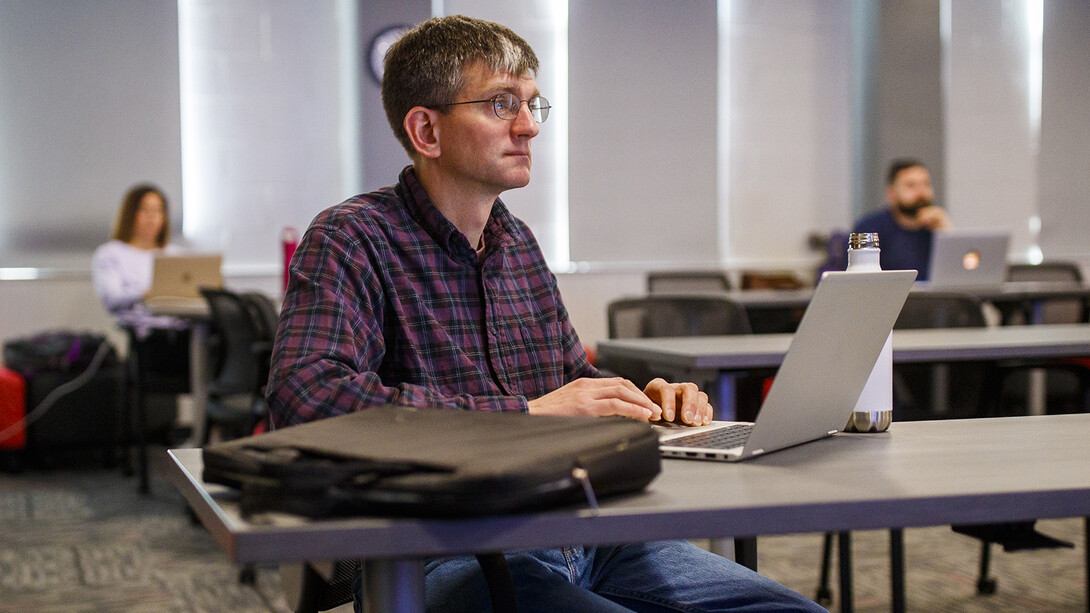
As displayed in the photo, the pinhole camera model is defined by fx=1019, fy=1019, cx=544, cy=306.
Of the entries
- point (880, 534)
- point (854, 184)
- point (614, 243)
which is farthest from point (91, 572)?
point (854, 184)

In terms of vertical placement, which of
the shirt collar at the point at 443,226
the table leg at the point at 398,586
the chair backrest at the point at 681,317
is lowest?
the table leg at the point at 398,586

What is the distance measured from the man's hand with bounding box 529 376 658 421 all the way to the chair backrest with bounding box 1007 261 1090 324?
3569mm

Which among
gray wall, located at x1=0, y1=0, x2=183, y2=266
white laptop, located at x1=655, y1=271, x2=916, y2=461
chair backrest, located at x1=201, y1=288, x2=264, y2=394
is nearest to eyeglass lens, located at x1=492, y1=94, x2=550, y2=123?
white laptop, located at x1=655, y1=271, x2=916, y2=461

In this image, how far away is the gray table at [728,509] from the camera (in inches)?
29.1

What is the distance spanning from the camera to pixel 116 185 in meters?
Result: 5.77

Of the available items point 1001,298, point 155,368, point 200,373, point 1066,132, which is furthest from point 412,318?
point 1066,132

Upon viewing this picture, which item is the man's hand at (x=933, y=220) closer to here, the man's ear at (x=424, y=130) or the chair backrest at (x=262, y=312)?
the chair backrest at (x=262, y=312)

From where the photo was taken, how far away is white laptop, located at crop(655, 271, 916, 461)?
3.24 feet

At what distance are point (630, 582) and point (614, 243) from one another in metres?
5.51

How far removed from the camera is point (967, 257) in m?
4.48

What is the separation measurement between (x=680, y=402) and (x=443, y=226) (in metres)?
0.42

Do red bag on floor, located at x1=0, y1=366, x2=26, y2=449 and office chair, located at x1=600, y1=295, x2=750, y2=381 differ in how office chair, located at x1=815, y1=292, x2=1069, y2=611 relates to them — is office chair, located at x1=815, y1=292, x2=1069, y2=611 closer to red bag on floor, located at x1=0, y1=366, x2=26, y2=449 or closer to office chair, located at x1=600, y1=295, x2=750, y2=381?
office chair, located at x1=600, y1=295, x2=750, y2=381

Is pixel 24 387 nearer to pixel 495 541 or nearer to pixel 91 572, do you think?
pixel 91 572

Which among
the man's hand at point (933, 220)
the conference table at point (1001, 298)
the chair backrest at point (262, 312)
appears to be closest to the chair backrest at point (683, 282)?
the conference table at point (1001, 298)
